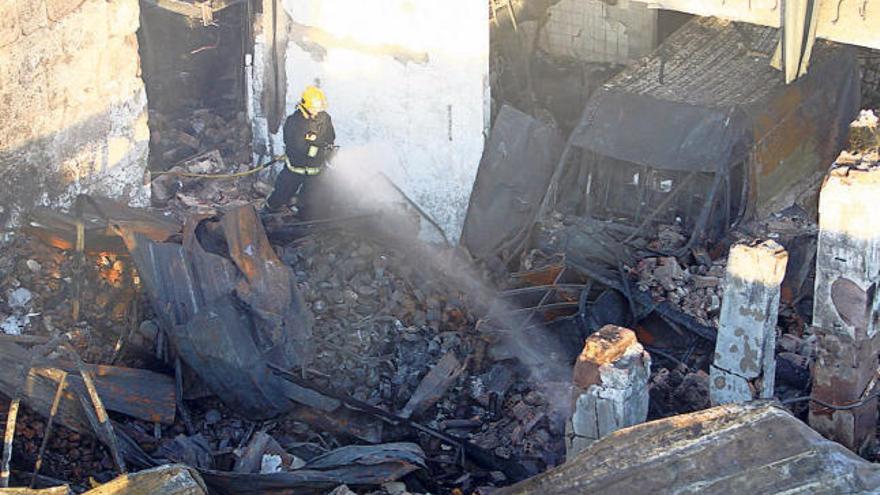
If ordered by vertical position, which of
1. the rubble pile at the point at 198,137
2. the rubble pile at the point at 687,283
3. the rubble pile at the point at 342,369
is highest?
the rubble pile at the point at 198,137

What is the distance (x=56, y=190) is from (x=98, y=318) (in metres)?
1.24

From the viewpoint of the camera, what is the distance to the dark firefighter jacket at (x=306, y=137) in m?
12.1

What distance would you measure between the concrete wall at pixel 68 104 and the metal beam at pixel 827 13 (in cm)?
497

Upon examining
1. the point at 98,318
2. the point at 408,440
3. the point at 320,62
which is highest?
the point at 320,62

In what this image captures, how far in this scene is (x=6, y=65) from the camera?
9625 millimetres

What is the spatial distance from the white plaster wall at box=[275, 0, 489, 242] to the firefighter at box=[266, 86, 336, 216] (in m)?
0.48

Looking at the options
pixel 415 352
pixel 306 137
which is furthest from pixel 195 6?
pixel 415 352

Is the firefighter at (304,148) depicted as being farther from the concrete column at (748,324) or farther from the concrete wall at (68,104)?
the concrete column at (748,324)

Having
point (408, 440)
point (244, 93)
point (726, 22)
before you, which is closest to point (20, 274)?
point (408, 440)

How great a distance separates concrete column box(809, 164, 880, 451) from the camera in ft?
25.1

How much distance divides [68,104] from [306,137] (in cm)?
251

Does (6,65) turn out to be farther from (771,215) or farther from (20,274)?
(771,215)

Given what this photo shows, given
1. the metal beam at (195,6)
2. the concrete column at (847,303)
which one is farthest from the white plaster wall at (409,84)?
the concrete column at (847,303)

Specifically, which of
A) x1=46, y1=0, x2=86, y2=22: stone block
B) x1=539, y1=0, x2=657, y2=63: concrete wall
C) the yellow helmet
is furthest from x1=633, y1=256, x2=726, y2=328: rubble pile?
x1=46, y1=0, x2=86, y2=22: stone block
